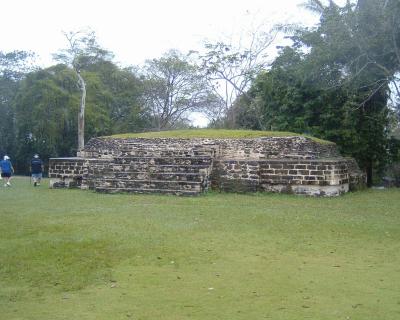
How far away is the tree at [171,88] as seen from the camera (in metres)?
30.9

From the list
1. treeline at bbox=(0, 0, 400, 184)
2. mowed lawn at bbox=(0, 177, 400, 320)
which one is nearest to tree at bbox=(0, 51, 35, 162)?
treeline at bbox=(0, 0, 400, 184)

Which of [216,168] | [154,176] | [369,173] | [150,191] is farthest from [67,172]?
[369,173]

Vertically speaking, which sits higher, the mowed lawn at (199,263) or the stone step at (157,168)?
the stone step at (157,168)

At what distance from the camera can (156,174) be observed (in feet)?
40.3

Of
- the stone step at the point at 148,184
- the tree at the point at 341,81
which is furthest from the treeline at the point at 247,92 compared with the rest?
the stone step at the point at 148,184

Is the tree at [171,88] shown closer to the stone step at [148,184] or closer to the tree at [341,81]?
the tree at [341,81]

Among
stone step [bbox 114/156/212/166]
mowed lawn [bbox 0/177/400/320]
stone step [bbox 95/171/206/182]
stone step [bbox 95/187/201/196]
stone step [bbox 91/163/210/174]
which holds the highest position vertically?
stone step [bbox 114/156/212/166]

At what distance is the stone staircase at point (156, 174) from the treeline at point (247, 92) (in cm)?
527

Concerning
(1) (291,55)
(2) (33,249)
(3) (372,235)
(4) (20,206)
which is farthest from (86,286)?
(1) (291,55)

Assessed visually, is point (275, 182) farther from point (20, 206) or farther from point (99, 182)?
point (20, 206)

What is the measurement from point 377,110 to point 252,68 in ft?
38.2

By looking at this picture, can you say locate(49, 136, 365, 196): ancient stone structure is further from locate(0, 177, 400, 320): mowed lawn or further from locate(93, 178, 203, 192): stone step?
locate(0, 177, 400, 320): mowed lawn

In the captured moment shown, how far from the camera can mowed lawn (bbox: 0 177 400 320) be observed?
12.3ft

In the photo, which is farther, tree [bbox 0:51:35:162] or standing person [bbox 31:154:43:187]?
tree [bbox 0:51:35:162]
